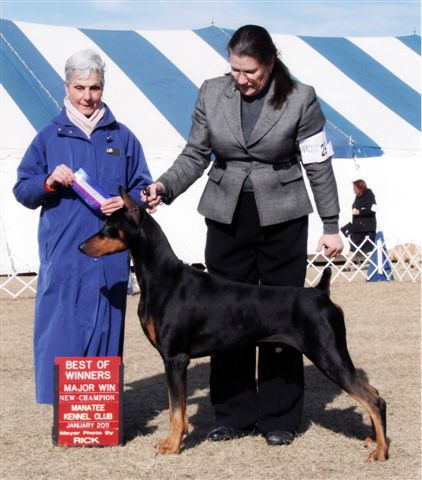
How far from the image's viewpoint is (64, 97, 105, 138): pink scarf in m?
4.29

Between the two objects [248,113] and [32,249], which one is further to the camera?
[32,249]

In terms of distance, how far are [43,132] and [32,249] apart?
24.8ft

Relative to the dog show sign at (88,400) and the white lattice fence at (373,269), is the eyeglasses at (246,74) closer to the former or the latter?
the dog show sign at (88,400)

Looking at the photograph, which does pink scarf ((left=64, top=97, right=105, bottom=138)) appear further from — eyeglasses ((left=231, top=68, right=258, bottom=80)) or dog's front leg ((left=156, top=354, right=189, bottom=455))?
dog's front leg ((left=156, top=354, right=189, bottom=455))

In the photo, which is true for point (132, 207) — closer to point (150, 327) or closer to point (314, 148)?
point (150, 327)

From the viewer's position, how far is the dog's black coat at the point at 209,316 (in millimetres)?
3943

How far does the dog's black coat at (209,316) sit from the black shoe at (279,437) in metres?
0.50

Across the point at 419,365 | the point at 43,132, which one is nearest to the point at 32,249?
the point at 419,365

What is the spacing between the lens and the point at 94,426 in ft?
13.9

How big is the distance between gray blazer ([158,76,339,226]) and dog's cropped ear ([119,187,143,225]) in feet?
0.77

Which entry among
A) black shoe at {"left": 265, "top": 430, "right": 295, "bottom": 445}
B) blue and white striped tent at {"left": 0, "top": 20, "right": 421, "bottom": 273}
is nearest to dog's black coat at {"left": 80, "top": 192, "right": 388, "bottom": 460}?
black shoe at {"left": 265, "top": 430, "right": 295, "bottom": 445}

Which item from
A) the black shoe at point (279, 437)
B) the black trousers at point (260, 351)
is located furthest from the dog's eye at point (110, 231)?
the black shoe at point (279, 437)

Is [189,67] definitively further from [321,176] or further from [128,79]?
[321,176]

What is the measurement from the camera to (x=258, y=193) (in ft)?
13.6
